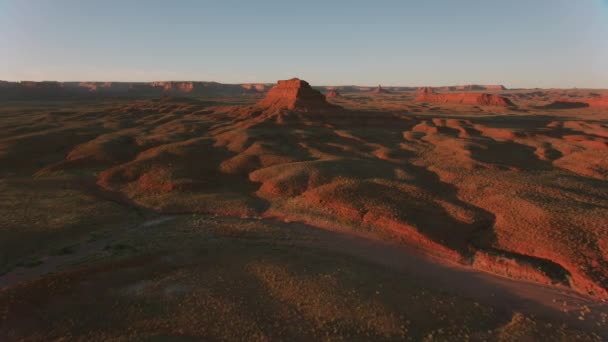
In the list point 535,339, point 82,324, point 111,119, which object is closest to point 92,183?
point 82,324

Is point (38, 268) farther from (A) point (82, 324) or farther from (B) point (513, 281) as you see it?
(B) point (513, 281)

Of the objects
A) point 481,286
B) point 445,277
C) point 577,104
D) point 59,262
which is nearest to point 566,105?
point 577,104

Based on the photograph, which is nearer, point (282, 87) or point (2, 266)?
point (2, 266)

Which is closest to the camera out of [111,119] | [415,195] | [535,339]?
[535,339]

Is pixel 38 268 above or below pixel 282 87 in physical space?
below

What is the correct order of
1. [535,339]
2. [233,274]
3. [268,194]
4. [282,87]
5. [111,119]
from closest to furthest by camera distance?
[535,339] → [233,274] → [268,194] → [111,119] → [282,87]

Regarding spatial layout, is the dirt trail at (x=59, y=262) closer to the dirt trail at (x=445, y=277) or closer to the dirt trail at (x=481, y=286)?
the dirt trail at (x=445, y=277)

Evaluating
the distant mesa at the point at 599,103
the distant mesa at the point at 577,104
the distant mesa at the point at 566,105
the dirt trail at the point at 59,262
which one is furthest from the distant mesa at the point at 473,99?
the dirt trail at the point at 59,262
